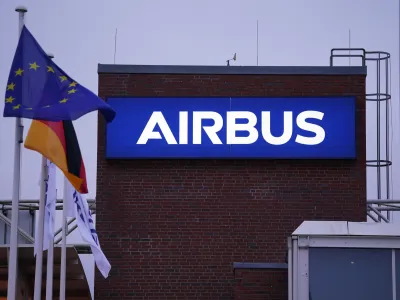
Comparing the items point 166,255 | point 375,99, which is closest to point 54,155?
point 166,255

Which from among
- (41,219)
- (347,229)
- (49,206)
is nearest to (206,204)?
(347,229)

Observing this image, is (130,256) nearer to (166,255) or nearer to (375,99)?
(166,255)

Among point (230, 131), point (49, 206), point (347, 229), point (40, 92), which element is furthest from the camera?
point (230, 131)

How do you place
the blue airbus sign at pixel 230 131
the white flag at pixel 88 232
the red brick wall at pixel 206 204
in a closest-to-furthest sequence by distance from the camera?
the white flag at pixel 88 232
the red brick wall at pixel 206 204
the blue airbus sign at pixel 230 131

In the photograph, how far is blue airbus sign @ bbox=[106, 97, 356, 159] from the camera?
2508 centimetres

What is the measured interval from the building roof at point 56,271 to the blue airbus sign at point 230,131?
3.31m

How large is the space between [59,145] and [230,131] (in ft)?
26.5

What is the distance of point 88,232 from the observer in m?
20.2

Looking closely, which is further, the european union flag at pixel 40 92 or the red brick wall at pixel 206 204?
the red brick wall at pixel 206 204

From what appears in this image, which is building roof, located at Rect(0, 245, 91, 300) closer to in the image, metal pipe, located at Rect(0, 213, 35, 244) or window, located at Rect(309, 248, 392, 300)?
metal pipe, located at Rect(0, 213, 35, 244)

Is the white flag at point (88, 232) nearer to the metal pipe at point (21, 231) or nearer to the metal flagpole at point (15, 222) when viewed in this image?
the metal flagpole at point (15, 222)

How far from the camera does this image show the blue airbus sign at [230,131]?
→ 25078 millimetres

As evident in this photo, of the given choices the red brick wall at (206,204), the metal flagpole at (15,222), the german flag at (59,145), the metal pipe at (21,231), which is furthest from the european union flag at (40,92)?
the metal pipe at (21,231)

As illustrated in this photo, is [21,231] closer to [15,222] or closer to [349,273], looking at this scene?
[349,273]
